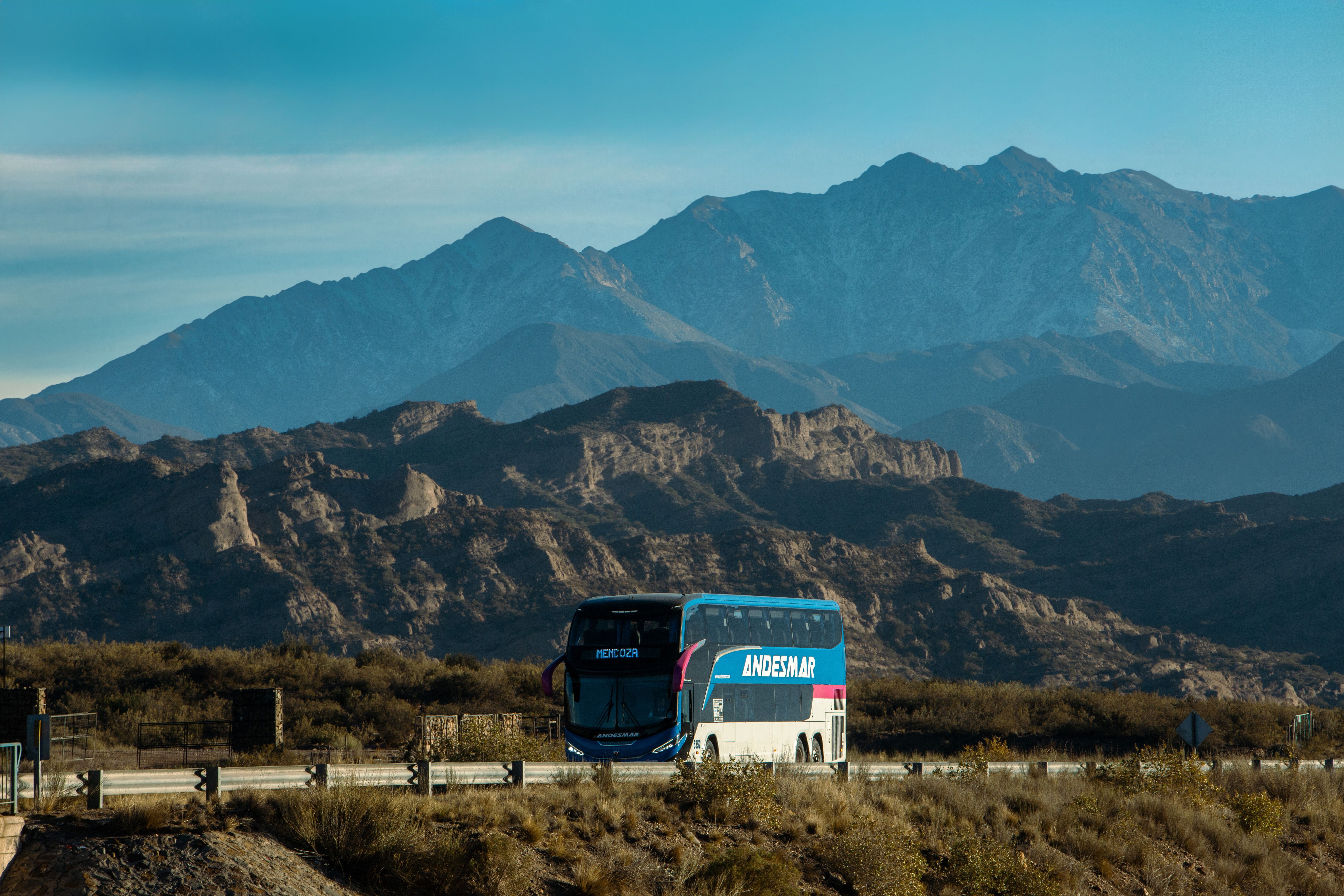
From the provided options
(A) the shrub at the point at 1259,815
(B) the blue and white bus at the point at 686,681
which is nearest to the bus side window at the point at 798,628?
(B) the blue and white bus at the point at 686,681

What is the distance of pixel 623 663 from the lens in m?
27.8

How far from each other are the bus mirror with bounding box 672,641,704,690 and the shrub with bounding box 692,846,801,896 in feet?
23.4

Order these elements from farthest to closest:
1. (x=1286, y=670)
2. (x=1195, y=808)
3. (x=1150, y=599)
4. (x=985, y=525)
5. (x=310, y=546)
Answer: (x=985, y=525)
(x=1150, y=599)
(x=310, y=546)
(x=1286, y=670)
(x=1195, y=808)

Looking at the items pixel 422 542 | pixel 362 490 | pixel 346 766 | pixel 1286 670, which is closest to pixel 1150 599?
pixel 1286 670

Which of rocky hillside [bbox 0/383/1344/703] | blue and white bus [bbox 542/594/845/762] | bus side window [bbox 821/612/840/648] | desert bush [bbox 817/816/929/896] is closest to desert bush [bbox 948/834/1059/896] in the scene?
desert bush [bbox 817/816/929/896]

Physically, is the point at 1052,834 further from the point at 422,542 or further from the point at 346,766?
the point at 422,542

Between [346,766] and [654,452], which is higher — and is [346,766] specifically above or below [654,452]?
below

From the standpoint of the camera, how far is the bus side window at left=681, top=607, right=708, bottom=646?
2784cm

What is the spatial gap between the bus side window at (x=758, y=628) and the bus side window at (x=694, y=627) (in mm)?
1681

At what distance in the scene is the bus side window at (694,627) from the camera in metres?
27.8

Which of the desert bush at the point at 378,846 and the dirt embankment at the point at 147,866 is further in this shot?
the desert bush at the point at 378,846

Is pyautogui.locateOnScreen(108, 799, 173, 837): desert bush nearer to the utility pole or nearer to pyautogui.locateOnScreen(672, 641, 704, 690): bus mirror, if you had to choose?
the utility pole

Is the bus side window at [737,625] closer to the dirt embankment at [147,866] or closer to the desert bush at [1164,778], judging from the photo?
the desert bush at [1164,778]

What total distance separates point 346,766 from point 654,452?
160 metres
